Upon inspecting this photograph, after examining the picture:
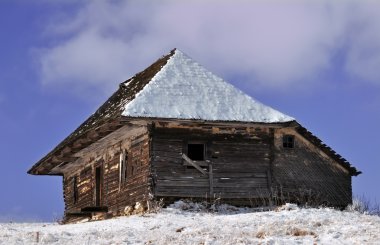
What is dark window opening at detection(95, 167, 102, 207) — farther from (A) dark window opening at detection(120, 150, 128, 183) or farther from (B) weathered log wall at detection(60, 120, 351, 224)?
(A) dark window opening at detection(120, 150, 128, 183)

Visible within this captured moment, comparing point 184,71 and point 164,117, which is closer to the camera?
point 164,117

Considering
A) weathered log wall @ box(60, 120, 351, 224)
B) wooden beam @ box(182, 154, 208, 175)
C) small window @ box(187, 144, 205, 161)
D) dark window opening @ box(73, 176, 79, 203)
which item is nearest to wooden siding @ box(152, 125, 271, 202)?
weathered log wall @ box(60, 120, 351, 224)

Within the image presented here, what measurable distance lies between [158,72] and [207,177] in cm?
425

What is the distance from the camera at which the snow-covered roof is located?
72.1ft

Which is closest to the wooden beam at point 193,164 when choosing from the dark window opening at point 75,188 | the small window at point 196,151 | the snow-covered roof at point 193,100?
the small window at point 196,151

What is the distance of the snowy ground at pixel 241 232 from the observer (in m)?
14.0

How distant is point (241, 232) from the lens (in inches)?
579

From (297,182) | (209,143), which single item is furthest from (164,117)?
(297,182)

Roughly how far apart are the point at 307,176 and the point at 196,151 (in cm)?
396

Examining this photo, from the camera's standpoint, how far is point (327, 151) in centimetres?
2530

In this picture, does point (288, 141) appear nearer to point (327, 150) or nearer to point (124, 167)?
point (327, 150)

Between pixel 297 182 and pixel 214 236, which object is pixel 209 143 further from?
pixel 214 236

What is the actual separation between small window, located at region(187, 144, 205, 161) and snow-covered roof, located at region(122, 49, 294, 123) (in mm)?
1305

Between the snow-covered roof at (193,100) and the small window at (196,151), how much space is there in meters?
1.31
